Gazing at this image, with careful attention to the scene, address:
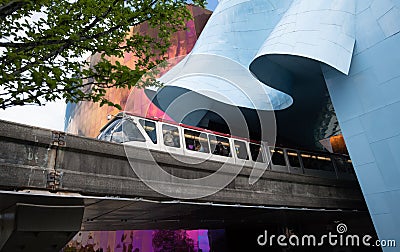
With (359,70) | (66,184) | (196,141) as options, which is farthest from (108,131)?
(359,70)

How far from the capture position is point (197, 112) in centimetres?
1966

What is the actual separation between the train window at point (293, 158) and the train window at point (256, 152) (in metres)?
2.07

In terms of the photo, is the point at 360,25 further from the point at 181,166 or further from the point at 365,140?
the point at 181,166

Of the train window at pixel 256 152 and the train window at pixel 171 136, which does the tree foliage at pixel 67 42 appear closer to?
the train window at pixel 171 136

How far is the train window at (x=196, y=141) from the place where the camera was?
10773 millimetres

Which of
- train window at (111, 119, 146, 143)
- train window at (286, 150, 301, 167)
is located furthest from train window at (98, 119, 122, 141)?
train window at (286, 150, 301, 167)

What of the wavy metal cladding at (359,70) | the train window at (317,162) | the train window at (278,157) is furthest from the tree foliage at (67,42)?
the train window at (317,162)

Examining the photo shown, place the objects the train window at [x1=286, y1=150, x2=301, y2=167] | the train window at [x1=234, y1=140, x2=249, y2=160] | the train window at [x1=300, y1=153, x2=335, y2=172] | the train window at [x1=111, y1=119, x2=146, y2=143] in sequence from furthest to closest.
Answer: the train window at [x1=300, y1=153, x2=335, y2=172] < the train window at [x1=286, y1=150, x2=301, y2=167] < the train window at [x1=234, y1=140, x2=249, y2=160] < the train window at [x1=111, y1=119, x2=146, y2=143]

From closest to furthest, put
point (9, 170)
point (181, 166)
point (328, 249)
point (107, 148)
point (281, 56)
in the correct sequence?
point (9, 170)
point (107, 148)
point (181, 166)
point (281, 56)
point (328, 249)

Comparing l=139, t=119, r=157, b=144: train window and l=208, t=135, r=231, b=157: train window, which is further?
l=208, t=135, r=231, b=157: train window

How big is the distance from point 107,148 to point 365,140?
8821mm

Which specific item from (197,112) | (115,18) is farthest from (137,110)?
(115,18)

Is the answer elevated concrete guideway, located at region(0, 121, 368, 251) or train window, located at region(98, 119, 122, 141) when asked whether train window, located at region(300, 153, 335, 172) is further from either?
train window, located at region(98, 119, 122, 141)

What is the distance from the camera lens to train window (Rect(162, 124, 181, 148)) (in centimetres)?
1008
